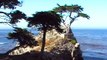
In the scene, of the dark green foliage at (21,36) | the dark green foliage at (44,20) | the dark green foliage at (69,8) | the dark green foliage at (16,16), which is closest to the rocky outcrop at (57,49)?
the dark green foliage at (44,20)

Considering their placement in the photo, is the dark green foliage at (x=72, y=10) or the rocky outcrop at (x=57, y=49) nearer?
the rocky outcrop at (x=57, y=49)

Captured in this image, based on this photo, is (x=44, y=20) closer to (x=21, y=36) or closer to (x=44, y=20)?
(x=44, y=20)

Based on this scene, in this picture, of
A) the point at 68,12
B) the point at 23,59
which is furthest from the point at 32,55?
the point at 68,12

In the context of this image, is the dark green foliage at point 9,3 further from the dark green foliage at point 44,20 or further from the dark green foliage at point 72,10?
the dark green foliage at point 72,10

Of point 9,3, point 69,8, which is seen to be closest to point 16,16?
point 9,3

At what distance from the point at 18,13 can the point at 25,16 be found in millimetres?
1395

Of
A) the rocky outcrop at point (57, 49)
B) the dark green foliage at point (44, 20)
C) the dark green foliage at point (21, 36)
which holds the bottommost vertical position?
the rocky outcrop at point (57, 49)

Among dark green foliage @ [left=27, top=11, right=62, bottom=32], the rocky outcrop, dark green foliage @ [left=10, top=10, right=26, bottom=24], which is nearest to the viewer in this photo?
dark green foliage @ [left=10, top=10, right=26, bottom=24]

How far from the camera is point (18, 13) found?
104 ft

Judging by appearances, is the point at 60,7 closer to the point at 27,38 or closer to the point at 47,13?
the point at 47,13

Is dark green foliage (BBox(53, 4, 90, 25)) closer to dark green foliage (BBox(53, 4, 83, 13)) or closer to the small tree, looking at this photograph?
dark green foliage (BBox(53, 4, 83, 13))

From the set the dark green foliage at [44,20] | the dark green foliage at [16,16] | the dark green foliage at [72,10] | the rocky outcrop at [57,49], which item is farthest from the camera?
the dark green foliage at [72,10]

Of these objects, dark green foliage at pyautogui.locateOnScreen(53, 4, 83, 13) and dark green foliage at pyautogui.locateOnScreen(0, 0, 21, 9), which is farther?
dark green foliage at pyautogui.locateOnScreen(53, 4, 83, 13)

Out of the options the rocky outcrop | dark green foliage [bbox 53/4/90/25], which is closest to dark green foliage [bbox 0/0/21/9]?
the rocky outcrop
